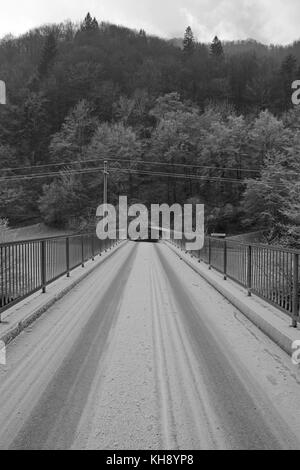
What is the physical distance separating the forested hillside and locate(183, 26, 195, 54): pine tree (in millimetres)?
453

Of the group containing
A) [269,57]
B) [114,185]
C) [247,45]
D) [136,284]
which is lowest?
[136,284]

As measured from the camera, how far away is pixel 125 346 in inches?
186

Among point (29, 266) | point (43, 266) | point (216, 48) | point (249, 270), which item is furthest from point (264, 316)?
point (216, 48)

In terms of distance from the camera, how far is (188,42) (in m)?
126

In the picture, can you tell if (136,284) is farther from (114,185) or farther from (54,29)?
(54,29)

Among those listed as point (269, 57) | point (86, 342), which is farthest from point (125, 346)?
point (269, 57)

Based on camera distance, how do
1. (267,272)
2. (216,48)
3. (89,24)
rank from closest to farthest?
(267,272), (216,48), (89,24)

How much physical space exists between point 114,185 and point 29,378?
6425cm

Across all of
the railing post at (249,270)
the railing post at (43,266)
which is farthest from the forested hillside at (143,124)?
the railing post at (43,266)

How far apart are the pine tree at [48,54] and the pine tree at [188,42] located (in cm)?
3985

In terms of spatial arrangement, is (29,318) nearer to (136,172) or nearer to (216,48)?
(136,172)

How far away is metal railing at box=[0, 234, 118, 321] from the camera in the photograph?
6184 mm

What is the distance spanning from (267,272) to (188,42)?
5304 inches

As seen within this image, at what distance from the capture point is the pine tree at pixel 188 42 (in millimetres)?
122062
